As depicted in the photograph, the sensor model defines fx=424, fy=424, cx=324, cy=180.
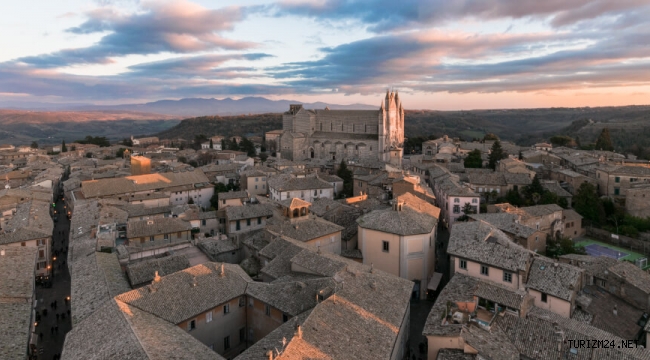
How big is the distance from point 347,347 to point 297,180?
36.5 metres

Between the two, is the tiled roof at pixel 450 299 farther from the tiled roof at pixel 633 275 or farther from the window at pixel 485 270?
the tiled roof at pixel 633 275

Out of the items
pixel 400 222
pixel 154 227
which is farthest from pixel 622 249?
pixel 154 227

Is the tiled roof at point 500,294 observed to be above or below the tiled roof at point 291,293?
below

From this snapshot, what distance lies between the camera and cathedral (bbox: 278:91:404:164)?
267ft

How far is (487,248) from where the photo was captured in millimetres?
26750

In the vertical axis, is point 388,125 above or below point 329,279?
above

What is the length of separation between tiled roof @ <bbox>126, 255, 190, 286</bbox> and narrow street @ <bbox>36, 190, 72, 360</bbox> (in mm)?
5784

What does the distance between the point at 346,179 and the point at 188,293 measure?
4160cm

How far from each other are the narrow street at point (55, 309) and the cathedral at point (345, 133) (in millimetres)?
51115

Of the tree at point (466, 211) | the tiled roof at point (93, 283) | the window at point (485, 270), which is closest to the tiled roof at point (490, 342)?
the window at point (485, 270)

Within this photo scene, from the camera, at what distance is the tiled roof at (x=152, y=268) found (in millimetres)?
25359

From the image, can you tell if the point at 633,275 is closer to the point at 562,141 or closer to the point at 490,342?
the point at 490,342

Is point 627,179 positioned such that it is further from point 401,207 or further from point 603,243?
point 401,207

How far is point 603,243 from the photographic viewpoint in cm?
3900
